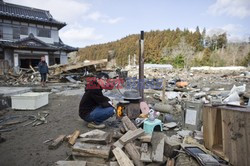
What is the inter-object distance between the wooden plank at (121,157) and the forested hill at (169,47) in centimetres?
3298

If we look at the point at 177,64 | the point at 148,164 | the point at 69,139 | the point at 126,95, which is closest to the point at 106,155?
the point at 148,164

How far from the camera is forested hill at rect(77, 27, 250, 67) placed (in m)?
37.6

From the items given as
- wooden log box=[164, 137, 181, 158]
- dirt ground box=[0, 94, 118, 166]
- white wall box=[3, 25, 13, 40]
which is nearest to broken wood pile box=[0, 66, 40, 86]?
white wall box=[3, 25, 13, 40]

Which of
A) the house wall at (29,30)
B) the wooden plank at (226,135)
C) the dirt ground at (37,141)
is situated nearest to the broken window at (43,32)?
the house wall at (29,30)

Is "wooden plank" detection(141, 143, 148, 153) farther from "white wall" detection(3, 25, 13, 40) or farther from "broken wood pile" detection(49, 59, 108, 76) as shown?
"white wall" detection(3, 25, 13, 40)

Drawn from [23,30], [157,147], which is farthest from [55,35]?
[157,147]

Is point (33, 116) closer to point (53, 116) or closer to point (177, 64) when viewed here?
point (53, 116)

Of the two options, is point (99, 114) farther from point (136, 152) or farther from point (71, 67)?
point (71, 67)

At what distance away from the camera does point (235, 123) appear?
230 centimetres

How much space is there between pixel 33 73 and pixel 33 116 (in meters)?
11.6

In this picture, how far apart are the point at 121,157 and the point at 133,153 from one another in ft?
0.68

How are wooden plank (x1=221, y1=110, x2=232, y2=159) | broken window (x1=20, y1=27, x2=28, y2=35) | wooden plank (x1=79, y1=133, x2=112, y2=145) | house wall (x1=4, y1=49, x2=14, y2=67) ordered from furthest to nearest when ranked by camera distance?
broken window (x1=20, y1=27, x2=28, y2=35)
house wall (x1=4, y1=49, x2=14, y2=67)
wooden plank (x1=79, y1=133, x2=112, y2=145)
wooden plank (x1=221, y1=110, x2=232, y2=159)

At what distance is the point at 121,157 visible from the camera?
255 cm

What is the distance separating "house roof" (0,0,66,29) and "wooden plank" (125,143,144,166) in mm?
19701
